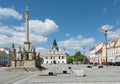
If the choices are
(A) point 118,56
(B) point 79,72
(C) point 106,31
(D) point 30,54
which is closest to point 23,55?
(D) point 30,54

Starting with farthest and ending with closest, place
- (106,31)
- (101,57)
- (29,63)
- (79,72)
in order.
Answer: (101,57), (106,31), (29,63), (79,72)

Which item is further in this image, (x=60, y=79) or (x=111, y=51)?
(x=111, y=51)

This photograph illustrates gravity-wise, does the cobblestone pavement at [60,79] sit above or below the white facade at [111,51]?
below

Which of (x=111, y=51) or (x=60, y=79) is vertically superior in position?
(x=111, y=51)

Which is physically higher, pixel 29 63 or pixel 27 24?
pixel 27 24

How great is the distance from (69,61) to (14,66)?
483 feet

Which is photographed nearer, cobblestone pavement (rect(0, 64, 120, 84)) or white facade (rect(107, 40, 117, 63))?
cobblestone pavement (rect(0, 64, 120, 84))

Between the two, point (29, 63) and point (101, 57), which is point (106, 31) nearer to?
point (29, 63)

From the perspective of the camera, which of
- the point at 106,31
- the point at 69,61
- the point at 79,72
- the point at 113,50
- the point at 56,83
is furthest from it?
the point at 69,61

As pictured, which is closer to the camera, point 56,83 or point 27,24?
point 56,83

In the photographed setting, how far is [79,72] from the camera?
97.8 feet

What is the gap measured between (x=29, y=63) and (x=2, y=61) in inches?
4017

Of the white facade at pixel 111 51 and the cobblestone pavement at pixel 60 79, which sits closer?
the cobblestone pavement at pixel 60 79

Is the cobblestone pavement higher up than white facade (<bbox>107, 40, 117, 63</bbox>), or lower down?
lower down
